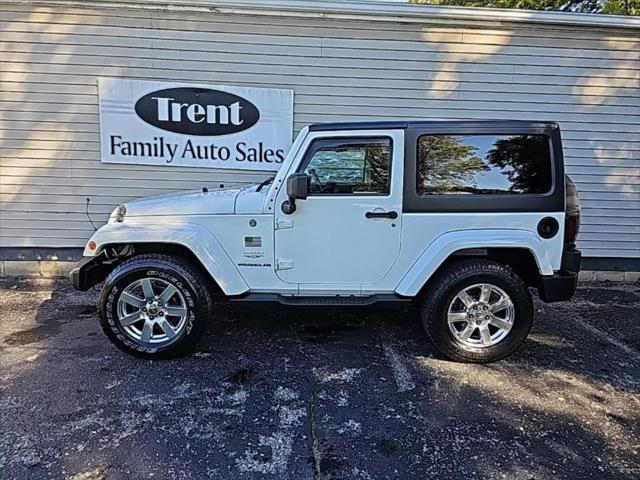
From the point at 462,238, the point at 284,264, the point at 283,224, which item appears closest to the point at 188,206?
the point at 283,224

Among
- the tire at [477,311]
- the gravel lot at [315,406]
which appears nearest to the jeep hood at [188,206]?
the gravel lot at [315,406]

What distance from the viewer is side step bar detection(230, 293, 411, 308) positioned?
3754 millimetres

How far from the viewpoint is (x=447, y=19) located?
19.4ft

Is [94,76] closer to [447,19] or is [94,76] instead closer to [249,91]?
[249,91]

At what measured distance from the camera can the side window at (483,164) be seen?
143 inches

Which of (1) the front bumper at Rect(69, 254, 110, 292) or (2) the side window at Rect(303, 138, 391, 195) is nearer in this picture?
(2) the side window at Rect(303, 138, 391, 195)

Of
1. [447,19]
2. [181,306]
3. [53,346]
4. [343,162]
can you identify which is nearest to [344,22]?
[447,19]

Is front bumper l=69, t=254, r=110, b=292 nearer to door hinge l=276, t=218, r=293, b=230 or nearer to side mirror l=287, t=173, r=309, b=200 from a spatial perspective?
door hinge l=276, t=218, r=293, b=230

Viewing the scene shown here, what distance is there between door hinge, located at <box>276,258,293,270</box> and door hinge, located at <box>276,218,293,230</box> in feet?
0.88

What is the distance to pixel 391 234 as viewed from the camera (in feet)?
12.0

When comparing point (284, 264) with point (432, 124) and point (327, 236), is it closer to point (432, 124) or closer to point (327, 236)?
point (327, 236)

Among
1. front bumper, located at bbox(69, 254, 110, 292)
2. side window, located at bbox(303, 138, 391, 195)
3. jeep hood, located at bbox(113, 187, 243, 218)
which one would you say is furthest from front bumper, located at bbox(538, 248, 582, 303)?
front bumper, located at bbox(69, 254, 110, 292)

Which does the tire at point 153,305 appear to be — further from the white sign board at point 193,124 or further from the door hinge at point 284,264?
the white sign board at point 193,124

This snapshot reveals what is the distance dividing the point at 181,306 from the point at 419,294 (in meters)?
1.97
